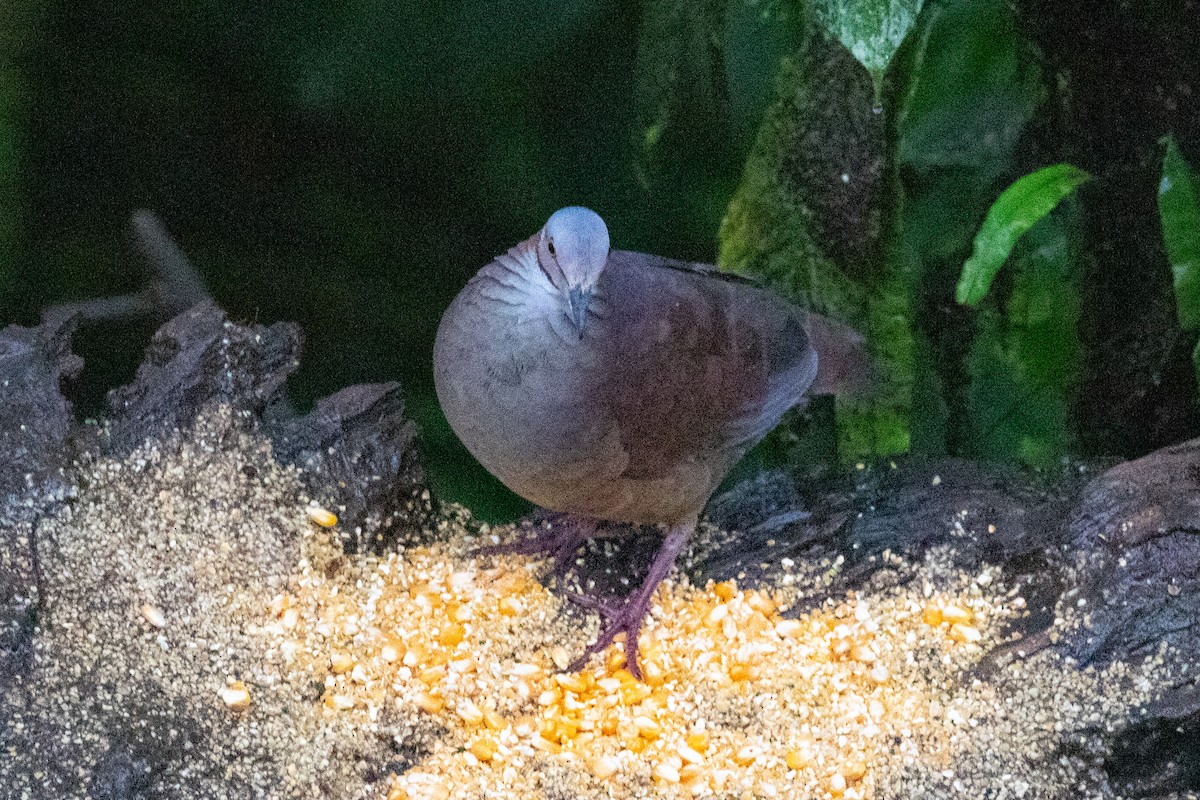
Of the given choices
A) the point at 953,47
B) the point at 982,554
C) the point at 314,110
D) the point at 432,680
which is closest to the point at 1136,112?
the point at 953,47

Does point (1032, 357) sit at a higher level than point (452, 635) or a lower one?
higher

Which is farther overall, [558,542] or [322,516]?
[558,542]

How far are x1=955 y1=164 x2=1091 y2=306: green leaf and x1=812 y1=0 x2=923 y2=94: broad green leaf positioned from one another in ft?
1.71

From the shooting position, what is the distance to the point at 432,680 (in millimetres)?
2170

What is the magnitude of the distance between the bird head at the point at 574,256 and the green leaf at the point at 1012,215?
106 centimetres

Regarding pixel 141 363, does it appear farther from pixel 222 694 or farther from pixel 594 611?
pixel 594 611

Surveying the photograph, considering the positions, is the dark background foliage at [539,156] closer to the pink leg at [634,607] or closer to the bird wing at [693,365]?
the bird wing at [693,365]

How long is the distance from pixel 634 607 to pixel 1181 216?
161 centimetres

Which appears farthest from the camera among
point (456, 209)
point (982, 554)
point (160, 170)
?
point (982, 554)

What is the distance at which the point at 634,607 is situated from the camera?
242cm

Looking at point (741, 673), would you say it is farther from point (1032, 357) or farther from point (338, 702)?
point (1032, 357)

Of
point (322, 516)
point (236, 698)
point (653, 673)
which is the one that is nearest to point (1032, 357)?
point (653, 673)

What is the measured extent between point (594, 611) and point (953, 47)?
157 cm

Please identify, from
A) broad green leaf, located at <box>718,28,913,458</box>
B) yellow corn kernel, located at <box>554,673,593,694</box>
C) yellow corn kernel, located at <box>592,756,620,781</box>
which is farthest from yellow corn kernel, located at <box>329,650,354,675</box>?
broad green leaf, located at <box>718,28,913,458</box>
